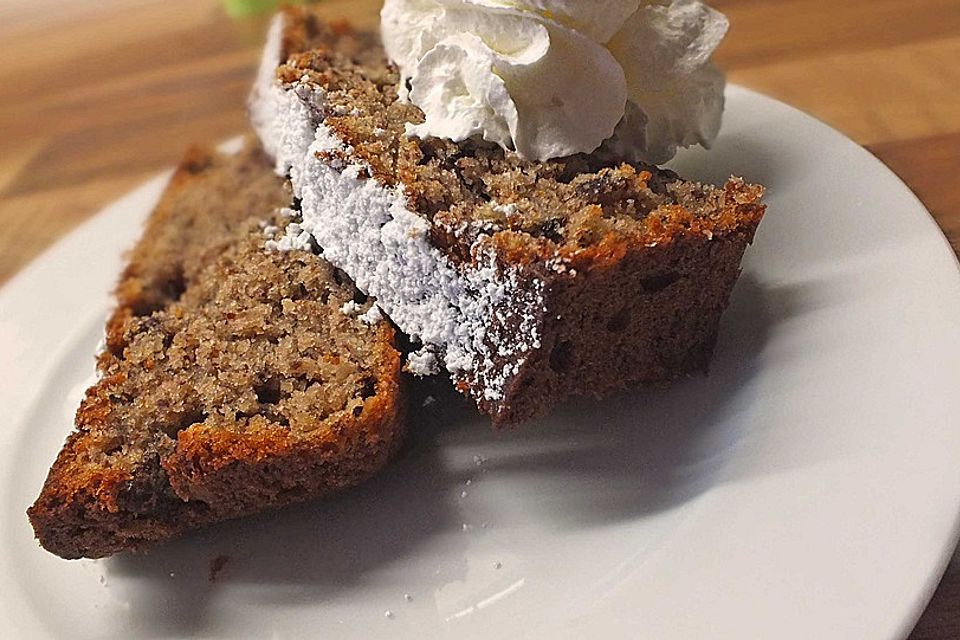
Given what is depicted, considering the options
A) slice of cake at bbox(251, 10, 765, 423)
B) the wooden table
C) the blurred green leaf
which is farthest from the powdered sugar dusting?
the blurred green leaf

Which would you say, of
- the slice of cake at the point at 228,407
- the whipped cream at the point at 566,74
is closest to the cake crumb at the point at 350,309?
the slice of cake at the point at 228,407

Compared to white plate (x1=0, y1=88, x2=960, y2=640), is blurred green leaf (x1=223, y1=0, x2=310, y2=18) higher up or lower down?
lower down

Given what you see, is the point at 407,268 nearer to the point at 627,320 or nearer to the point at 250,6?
the point at 627,320

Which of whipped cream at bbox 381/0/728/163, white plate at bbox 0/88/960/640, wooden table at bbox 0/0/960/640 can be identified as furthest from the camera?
wooden table at bbox 0/0/960/640

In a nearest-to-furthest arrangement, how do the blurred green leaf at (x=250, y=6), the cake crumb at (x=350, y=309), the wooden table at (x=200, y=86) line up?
the cake crumb at (x=350, y=309)
the wooden table at (x=200, y=86)
the blurred green leaf at (x=250, y=6)

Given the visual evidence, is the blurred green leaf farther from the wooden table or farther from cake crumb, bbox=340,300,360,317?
cake crumb, bbox=340,300,360,317

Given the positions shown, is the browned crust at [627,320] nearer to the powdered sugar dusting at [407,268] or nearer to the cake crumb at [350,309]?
the powdered sugar dusting at [407,268]
